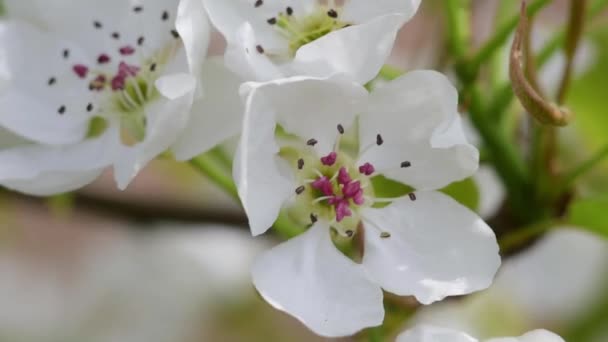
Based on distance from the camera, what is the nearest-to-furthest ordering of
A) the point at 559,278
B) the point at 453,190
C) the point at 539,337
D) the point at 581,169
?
the point at 539,337 → the point at 453,190 → the point at 581,169 → the point at 559,278

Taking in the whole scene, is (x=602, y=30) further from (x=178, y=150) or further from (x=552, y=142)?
(x=178, y=150)

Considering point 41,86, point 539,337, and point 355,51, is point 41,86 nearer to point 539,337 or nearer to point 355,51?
point 355,51

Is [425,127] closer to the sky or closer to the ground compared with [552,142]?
closer to the sky

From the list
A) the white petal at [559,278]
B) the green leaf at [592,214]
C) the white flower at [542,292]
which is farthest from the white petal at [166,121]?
the white petal at [559,278]

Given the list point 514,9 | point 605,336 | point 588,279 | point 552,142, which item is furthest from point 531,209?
point 588,279

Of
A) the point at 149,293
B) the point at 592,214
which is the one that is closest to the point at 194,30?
the point at 592,214

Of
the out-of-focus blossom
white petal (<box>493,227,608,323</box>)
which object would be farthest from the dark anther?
the out-of-focus blossom
